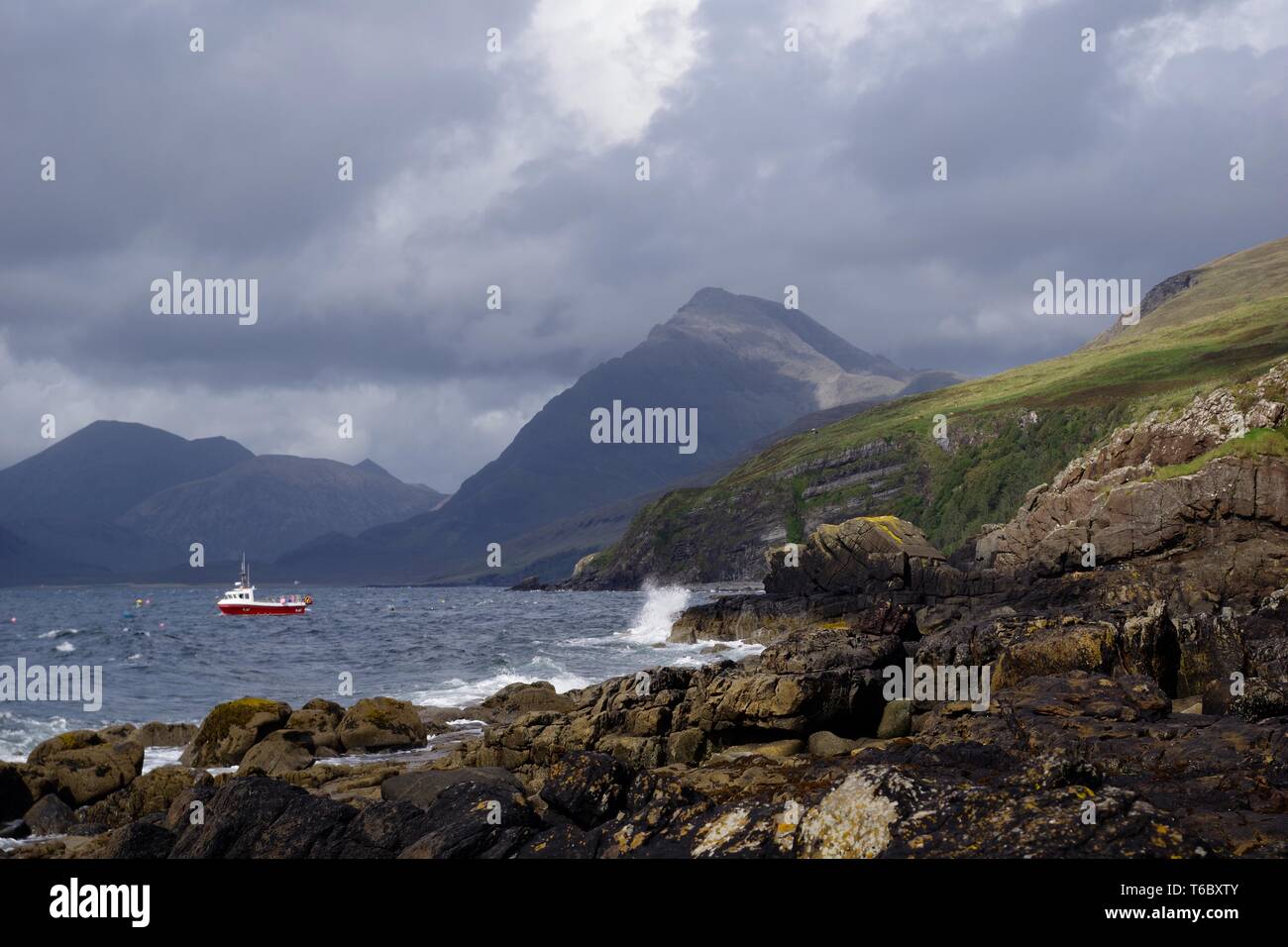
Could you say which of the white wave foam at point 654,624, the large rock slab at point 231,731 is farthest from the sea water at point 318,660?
the large rock slab at point 231,731

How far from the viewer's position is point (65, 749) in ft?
99.1

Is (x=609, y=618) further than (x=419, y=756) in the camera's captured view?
Yes

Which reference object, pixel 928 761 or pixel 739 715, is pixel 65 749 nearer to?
pixel 739 715

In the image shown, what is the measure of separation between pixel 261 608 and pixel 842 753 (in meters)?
148

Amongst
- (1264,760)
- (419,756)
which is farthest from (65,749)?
(1264,760)

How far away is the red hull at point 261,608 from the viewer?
154 metres

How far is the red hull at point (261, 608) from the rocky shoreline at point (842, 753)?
405ft

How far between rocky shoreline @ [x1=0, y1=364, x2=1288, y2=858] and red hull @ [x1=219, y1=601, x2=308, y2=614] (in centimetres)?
12338

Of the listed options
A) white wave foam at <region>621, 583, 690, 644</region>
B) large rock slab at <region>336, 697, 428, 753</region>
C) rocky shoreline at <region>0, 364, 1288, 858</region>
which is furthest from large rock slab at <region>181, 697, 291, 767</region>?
white wave foam at <region>621, 583, 690, 644</region>

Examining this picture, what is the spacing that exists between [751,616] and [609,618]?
145 feet

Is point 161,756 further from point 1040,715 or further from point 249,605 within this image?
point 249,605

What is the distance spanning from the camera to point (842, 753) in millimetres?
23234

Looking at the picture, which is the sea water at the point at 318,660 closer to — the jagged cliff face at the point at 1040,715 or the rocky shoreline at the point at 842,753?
the rocky shoreline at the point at 842,753
